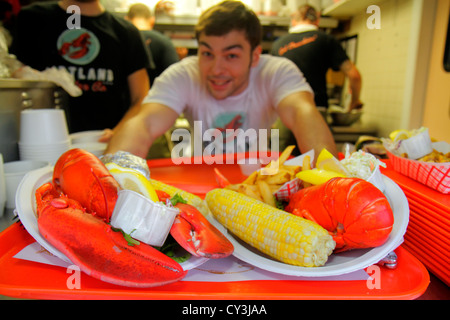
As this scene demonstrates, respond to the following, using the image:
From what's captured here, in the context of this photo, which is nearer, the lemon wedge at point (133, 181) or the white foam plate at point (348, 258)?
the white foam plate at point (348, 258)

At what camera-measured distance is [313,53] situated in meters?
3.00

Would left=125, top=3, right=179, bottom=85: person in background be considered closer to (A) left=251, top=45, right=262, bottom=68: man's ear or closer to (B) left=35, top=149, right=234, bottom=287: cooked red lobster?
(A) left=251, top=45, right=262, bottom=68: man's ear

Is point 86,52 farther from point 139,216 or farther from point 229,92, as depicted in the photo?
point 139,216

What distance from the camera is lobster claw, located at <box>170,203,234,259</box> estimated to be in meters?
0.57

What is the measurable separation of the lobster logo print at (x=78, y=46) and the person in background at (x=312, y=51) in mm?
1770

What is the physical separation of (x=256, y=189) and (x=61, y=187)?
1.55ft

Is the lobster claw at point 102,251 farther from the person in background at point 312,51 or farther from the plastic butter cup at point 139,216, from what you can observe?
the person in background at point 312,51

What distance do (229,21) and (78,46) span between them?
0.98m

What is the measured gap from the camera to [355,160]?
793mm

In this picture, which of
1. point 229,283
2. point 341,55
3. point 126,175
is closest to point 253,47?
point 126,175

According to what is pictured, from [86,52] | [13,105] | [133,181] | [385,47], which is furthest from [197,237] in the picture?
[385,47]

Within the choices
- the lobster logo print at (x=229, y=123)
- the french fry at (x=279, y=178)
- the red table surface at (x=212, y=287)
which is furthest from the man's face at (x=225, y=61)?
the red table surface at (x=212, y=287)

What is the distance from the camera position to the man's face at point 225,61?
1596mm

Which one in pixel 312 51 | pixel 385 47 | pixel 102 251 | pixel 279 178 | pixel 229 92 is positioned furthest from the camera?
pixel 385 47
